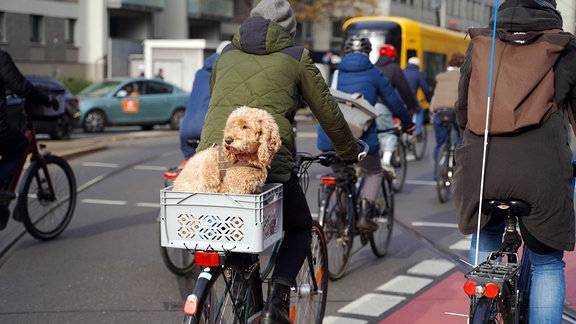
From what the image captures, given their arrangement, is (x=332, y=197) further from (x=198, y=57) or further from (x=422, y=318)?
(x=198, y=57)

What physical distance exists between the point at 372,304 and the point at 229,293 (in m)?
2.51

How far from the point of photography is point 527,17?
3.75m

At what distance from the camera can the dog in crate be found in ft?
11.5

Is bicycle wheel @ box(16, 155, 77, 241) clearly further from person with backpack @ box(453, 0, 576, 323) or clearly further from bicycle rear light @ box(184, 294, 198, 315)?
person with backpack @ box(453, 0, 576, 323)

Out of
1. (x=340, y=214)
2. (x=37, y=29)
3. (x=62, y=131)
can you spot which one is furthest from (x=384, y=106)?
(x=37, y=29)

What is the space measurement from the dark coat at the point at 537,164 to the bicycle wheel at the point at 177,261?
3348 millimetres

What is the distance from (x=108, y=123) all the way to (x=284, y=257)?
21844mm

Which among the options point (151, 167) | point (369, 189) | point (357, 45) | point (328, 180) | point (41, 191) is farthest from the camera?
point (151, 167)

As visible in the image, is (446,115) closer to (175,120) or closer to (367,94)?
(367,94)

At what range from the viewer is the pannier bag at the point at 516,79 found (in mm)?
3666

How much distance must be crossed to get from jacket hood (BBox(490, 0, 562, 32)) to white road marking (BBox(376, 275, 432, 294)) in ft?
10.1


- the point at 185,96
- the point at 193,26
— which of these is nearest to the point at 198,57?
the point at 185,96

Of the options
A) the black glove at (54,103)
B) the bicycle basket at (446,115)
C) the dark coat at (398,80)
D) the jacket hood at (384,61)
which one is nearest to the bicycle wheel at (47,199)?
the black glove at (54,103)

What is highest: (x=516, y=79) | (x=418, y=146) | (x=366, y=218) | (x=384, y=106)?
(x=516, y=79)
